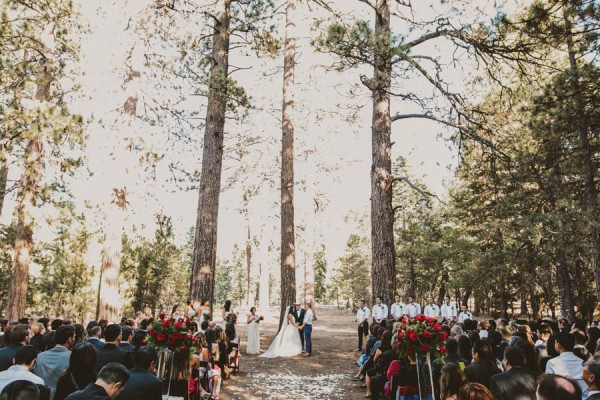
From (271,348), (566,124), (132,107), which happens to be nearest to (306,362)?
(271,348)

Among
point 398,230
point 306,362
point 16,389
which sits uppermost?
point 398,230

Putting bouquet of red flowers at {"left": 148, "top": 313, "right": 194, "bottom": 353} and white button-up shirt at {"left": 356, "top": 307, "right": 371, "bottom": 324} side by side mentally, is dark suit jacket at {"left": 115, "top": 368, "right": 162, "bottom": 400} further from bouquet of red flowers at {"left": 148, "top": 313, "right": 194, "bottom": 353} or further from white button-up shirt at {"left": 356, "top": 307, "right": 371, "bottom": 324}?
white button-up shirt at {"left": 356, "top": 307, "right": 371, "bottom": 324}

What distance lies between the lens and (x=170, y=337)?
6172mm

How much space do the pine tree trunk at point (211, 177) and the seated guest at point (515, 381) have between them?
25.6 ft

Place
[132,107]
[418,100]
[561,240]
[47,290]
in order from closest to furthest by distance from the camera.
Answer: [418,100] < [132,107] < [561,240] < [47,290]

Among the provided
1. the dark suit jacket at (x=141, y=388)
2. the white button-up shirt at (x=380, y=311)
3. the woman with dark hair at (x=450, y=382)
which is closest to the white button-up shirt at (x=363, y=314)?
the white button-up shirt at (x=380, y=311)

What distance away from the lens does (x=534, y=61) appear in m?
9.09

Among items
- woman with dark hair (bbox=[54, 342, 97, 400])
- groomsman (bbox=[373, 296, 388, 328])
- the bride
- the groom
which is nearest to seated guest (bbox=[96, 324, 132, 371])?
woman with dark hair (bbox=[54, 342, 97, 400])

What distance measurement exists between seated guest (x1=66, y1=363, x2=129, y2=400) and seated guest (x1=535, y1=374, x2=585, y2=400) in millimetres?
3050

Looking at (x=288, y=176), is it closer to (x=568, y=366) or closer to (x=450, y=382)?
(x=568, y=366)

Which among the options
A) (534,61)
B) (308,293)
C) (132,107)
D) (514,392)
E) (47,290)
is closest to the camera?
(514,392)

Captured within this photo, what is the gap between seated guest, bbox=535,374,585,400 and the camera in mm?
2627

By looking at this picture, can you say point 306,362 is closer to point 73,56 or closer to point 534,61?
point 534,61

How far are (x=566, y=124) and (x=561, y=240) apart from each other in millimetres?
4350
